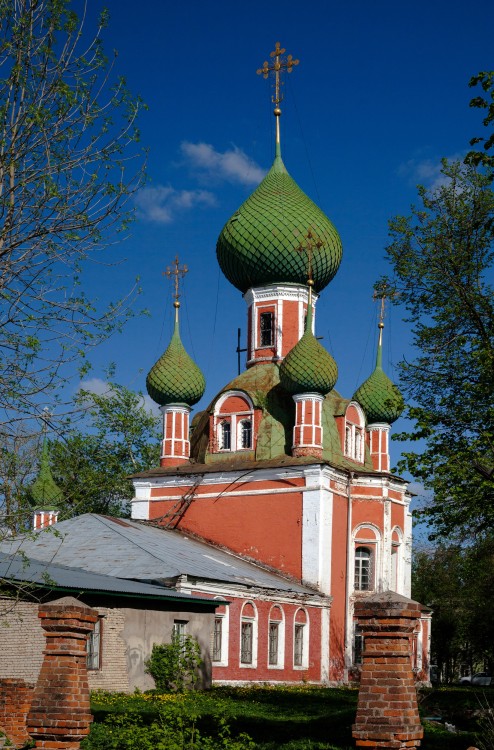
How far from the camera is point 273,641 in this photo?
23781 mm

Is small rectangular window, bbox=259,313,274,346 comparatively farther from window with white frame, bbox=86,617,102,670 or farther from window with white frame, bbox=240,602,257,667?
window with white frame, bbox=86,617,102,670

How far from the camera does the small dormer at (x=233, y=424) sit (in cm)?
2727

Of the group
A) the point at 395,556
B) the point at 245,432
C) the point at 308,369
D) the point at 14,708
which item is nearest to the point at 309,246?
the point at 308,369

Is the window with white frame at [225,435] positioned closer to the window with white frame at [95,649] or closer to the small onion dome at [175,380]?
the small onion dome at [175,380]

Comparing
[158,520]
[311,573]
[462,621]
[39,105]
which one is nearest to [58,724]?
[39,105]

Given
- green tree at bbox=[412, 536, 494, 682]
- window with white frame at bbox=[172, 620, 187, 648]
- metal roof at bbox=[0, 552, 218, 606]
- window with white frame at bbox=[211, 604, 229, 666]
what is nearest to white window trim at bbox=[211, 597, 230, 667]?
window with white frame at bbox=[211, 604, 229, 666]

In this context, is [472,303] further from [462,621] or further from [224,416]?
[462,621]

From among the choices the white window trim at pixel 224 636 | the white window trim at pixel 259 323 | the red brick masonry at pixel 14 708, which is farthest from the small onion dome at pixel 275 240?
the red brick masonry at pixel 14 708

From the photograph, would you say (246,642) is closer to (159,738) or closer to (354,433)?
(354,433)

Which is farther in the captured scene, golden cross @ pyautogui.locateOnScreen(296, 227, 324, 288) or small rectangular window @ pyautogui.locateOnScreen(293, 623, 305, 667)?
golden cross @ pyautogui.locateOnScreen(296, 227, 324, 288)

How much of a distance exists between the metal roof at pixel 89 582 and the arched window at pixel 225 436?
7778mm

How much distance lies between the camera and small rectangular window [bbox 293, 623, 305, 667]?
2458 centimetres

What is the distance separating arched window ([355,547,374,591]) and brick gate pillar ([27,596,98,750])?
1868 cm

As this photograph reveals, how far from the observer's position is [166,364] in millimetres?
28656
